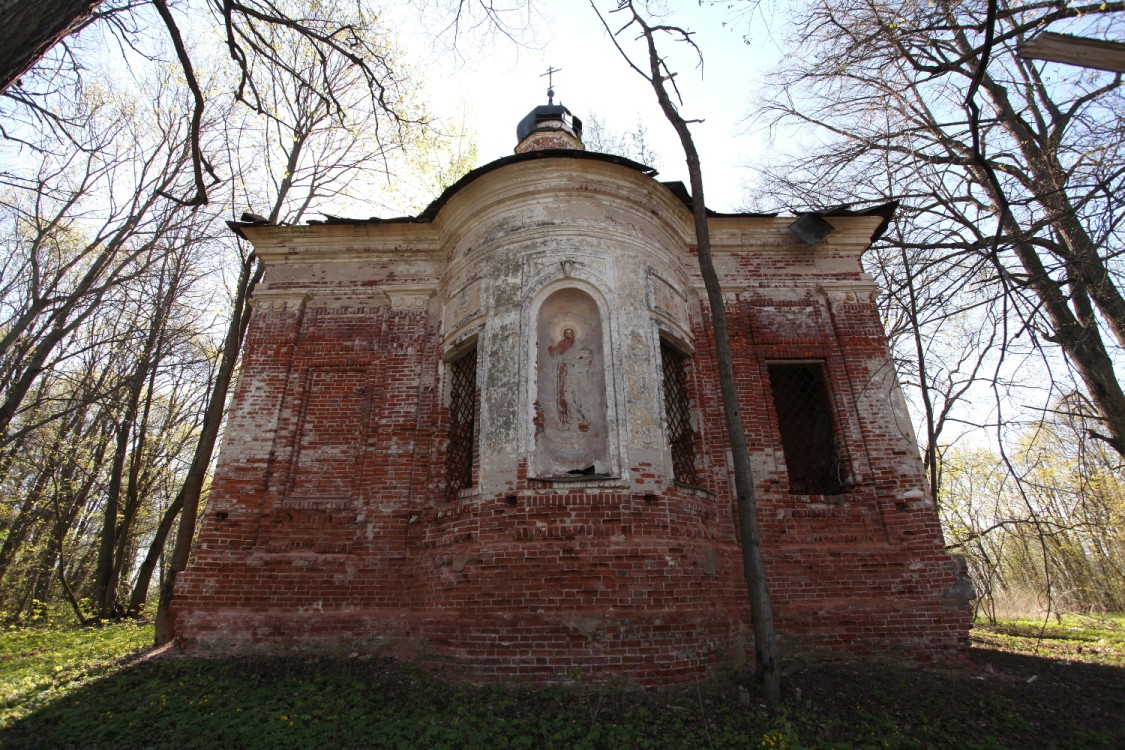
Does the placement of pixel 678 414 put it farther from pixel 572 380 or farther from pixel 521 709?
pixel 521 709

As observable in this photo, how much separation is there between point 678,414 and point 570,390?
169cm

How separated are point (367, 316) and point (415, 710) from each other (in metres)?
5.90

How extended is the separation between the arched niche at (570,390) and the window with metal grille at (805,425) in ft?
10.2

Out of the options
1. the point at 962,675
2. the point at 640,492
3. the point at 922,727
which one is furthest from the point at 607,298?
the point at 962,675

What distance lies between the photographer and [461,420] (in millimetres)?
8203

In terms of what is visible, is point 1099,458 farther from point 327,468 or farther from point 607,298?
point 327,468

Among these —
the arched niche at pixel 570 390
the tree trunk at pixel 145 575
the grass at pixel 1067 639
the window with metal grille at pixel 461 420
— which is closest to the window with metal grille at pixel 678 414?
the arched niche at pixel 570 390

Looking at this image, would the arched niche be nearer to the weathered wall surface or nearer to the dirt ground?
the weathered wall surface

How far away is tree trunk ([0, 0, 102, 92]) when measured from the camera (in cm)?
336

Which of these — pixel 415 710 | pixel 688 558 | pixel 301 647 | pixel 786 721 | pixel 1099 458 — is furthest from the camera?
pixel 301 647

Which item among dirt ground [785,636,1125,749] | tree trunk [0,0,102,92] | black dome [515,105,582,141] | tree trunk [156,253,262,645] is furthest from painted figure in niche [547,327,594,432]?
black dome [515,105,582,141]

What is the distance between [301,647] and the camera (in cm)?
707

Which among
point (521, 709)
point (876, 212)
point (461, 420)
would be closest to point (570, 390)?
point (461, 420)

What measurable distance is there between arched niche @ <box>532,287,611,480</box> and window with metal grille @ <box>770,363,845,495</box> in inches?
122
